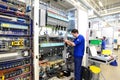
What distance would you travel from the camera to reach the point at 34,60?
1854mm

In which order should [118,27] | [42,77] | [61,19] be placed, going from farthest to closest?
1. [118,27]
2. [61,19]
3. [42,77]

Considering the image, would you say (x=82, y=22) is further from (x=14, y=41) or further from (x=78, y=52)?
(x=14, y=41)

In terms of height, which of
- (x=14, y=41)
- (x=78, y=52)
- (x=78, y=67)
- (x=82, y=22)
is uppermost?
(x=82, y=22)

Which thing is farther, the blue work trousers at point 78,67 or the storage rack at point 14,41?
the blue work trousers at point 78,67

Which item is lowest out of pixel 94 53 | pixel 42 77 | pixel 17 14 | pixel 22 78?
pixel 42 77

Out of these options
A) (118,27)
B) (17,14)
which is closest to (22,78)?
(17,14)

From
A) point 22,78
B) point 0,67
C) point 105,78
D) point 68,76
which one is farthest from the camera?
point 105,78

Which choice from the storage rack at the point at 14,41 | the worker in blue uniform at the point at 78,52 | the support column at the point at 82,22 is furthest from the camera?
the support column at the point at 82,22

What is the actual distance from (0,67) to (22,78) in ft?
1.55

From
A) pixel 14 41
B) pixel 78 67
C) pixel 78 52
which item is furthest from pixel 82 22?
pixel 14 41

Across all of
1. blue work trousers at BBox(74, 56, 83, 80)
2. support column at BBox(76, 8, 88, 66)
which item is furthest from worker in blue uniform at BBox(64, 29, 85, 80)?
support column at BBox(76, 8, 88, 66)

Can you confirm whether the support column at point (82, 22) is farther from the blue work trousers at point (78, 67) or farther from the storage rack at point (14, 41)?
the storage rack at point (14, 41)

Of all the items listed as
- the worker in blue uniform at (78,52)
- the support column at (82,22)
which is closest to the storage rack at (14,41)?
the worker in blue uniform at (78,52)

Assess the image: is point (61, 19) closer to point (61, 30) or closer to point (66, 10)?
point (61, 30)
